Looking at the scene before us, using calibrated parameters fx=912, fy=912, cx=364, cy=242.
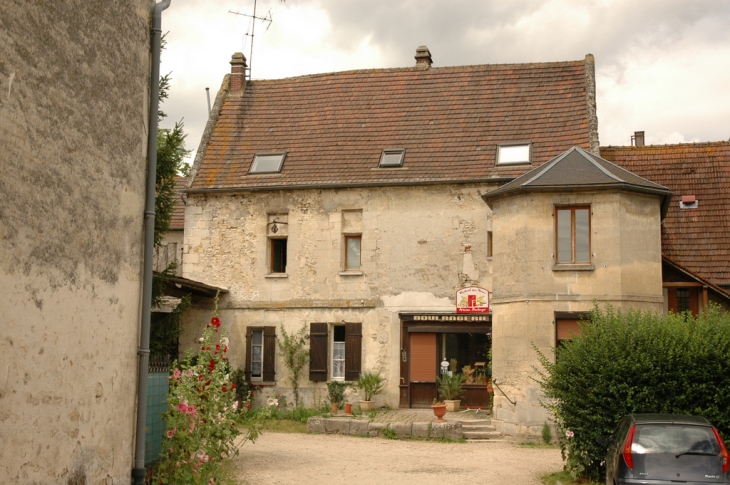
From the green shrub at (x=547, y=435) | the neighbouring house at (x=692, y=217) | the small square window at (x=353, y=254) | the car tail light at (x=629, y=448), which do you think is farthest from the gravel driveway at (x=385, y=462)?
the neighbouring house at (x=692, y=217)

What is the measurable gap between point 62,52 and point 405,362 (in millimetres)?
15163

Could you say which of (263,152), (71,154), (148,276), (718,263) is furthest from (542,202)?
(71,154)

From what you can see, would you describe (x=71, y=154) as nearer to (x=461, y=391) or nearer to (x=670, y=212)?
(x=461, y=391)

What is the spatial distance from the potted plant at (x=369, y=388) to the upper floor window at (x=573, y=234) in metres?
5.56

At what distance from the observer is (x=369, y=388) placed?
69.7 ft

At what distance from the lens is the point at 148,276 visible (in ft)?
30.6

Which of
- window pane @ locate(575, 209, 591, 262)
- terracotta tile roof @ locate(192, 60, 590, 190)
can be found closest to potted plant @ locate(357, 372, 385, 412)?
terracotta tile roof @ locate(192, 60, 590, 190)

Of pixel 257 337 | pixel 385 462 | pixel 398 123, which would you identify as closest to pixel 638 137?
pixel 398 123

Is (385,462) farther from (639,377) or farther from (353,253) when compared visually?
(353,253)

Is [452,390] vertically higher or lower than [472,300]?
lower

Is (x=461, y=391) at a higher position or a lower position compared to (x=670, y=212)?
lower

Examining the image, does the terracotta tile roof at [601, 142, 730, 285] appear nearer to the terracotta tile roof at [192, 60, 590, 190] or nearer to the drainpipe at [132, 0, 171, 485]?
the terracotta tile roof at [192, 60, 590, 190]

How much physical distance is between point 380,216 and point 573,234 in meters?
5.48

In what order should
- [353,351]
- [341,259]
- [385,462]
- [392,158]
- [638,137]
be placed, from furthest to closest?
[638,137]
[392,158]
[341,259]
[353,351]
[385,462]
